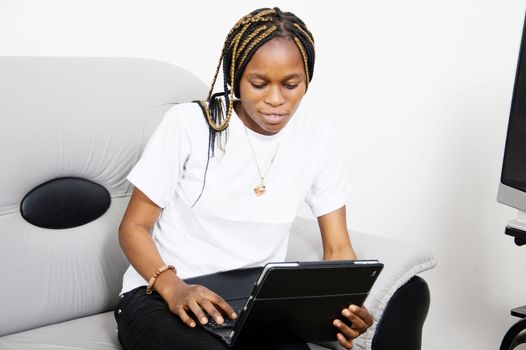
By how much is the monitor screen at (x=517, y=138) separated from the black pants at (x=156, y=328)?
0.58 metres

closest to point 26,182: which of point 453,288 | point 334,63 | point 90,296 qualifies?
point 90,296

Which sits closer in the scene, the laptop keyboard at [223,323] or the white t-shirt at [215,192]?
the laptop keyboard at [223,323]

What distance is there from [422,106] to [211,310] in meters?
1.09

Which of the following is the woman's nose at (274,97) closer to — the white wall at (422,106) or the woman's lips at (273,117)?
the woman's lips at (273,117)

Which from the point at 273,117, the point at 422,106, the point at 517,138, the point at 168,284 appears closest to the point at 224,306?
the point at 168,284

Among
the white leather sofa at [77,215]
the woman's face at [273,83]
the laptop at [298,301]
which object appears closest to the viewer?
the laptop at [298,301]

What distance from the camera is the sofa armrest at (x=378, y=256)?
4.94ft

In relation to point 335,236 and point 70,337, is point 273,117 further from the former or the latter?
point 70,337

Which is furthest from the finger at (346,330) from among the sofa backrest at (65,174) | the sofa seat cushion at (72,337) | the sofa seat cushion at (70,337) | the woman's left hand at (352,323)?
the sofa backrest at (65,174)

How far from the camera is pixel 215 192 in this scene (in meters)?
1.52

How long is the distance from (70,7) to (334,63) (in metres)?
0.73

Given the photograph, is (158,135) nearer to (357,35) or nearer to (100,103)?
(100,103)

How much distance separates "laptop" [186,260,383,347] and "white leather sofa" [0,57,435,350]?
170 millimetres

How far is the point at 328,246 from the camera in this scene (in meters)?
1.64
